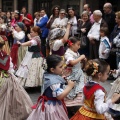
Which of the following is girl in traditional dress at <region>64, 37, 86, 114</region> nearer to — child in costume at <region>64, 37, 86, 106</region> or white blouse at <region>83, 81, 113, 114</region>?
child in costume at <region>64, 37, 86, 106</region>

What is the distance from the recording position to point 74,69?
5254mm

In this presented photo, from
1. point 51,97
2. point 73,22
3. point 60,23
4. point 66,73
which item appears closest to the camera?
point 51,97

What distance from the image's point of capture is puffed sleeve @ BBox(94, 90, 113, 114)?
324 centimetres

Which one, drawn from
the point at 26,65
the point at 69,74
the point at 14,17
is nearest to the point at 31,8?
the point at 14,17

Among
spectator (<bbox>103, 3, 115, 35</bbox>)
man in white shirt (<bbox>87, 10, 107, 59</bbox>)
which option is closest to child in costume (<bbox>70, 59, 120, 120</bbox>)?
man in white shirt (<bbox>87, 10, 107, 59</bbox>)

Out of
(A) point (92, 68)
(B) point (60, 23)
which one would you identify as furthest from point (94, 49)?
(A) point (92, 68)

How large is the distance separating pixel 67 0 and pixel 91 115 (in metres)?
12.1

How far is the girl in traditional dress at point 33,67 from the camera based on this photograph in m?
6.52

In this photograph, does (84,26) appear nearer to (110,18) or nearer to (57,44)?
(110,18)

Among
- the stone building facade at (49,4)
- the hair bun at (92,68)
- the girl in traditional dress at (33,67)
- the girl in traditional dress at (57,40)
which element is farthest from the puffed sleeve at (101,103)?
the stone building facade at (49,4)

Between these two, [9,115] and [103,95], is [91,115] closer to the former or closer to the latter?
[103,95]

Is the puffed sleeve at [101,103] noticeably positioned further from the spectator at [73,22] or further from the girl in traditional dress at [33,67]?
the spectator at [73,22]

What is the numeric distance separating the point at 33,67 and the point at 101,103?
3443 millimetres

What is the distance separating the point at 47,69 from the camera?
148 inches
